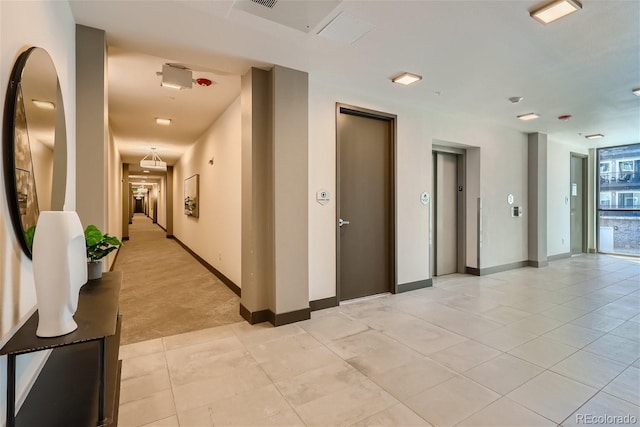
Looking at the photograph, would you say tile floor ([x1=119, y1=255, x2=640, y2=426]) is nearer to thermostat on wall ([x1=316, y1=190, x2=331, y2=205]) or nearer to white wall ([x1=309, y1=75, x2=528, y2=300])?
Answer: white wall ([x1=309, y1=75, x2=528, y2=300])

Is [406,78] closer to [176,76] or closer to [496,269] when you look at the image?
[176,76]

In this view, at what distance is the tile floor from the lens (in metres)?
1.99

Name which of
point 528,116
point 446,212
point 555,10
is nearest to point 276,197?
point 555,10

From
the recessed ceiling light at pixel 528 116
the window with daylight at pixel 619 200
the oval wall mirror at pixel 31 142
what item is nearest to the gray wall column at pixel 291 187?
the oval wall mirror at pixel 31 142

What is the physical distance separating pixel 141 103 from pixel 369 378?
4.84 metres

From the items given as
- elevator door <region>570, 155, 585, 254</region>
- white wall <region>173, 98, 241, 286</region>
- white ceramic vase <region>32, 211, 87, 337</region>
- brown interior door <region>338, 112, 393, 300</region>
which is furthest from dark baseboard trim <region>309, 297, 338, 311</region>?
elevator door <region>570, 155, 585, 254</region>

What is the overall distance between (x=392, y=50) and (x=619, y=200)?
843cm

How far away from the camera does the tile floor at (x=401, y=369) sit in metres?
1.99

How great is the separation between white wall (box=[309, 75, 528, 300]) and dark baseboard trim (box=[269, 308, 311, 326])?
0.30m

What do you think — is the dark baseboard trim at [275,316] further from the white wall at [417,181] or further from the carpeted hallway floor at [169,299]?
the white wall at [417,181]

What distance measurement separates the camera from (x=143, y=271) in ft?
20.1

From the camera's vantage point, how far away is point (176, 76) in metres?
3.48

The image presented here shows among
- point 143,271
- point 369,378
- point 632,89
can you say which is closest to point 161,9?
point 369,378

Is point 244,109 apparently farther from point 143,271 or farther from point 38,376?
point 143,271
